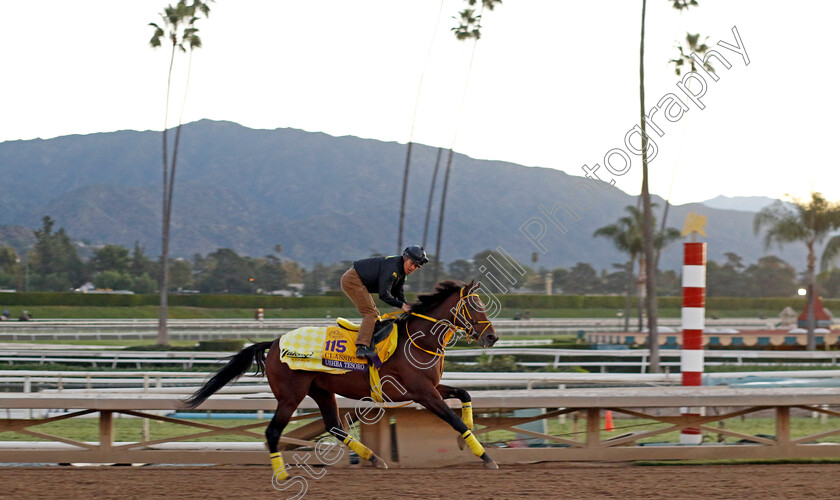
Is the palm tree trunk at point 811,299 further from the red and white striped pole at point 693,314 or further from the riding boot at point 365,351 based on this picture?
the riding boot at point 365,351

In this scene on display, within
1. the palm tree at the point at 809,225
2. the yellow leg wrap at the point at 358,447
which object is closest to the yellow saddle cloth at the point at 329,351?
the yellow leg wrap at the point at 358,447

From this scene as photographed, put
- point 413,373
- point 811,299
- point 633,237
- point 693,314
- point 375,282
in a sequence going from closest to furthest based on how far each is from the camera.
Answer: point 413,373 < point 375,282 < point 693,314 < point 811,299 < point 633,237

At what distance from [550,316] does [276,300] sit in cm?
1887

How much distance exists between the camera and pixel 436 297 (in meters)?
6.53

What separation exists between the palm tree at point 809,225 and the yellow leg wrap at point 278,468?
24.0 m

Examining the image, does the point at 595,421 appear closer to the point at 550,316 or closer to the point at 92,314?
the point at 92,314

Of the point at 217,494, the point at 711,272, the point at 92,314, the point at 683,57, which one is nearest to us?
the point at 217,494

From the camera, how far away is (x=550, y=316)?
54.8m

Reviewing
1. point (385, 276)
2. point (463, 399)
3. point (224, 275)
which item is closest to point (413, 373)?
point (463, 399)

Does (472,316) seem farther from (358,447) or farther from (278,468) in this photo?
(278,468)

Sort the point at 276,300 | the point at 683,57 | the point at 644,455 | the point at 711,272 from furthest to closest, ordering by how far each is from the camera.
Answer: the point at 711,272 < the point at 276,300 < the point at 683,57 < the point at 644,455

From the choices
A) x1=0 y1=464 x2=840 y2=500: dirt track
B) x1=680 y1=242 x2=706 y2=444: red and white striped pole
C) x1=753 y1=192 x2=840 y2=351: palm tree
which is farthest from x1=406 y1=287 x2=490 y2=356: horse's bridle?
x1=753 y1=192 x2=840 y2=351: palm tree

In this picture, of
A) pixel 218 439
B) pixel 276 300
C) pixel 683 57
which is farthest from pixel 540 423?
pixel 276 300

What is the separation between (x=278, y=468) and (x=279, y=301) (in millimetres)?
46018
